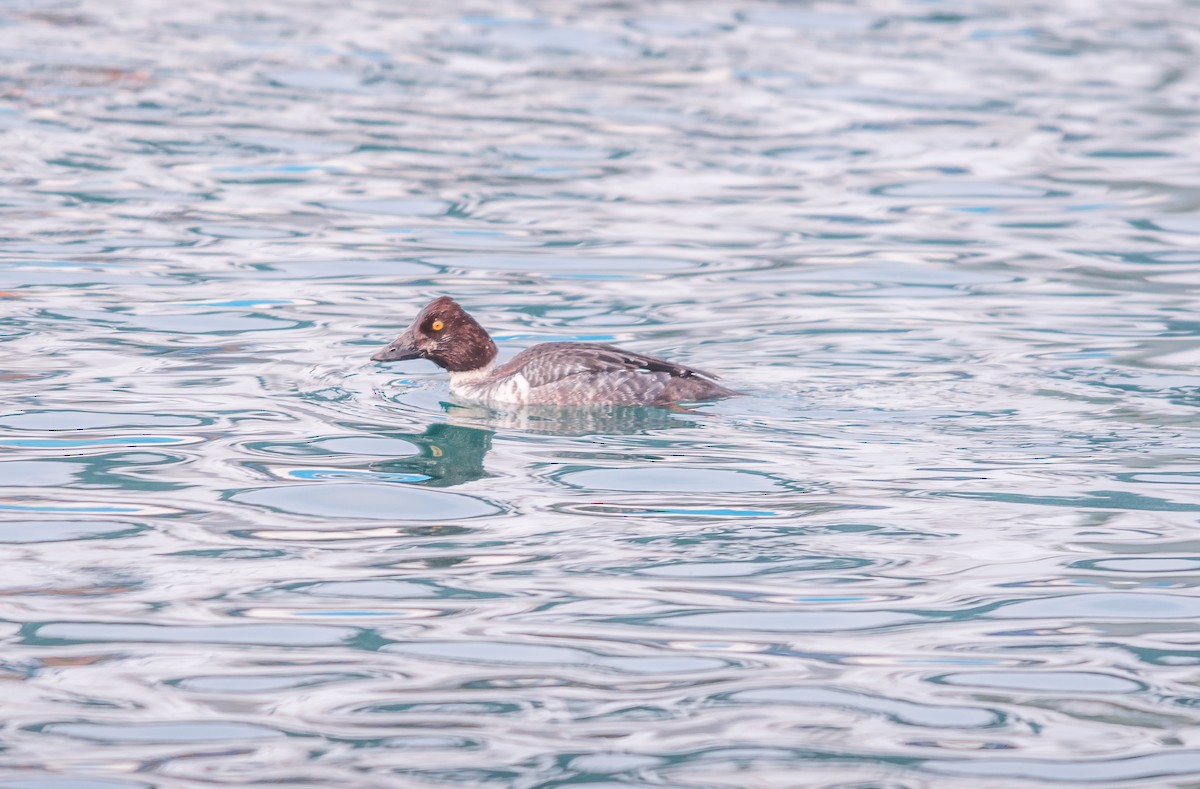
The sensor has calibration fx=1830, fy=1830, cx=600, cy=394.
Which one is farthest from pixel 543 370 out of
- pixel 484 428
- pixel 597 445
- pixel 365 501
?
pixel 365 501

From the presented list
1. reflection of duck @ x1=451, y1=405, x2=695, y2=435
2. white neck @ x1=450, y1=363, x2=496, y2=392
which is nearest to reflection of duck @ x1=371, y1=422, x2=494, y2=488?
reflection of duck @ x1=451, y1=405, x2=695, y2=435

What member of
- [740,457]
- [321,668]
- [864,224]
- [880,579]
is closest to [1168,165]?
[864,224]

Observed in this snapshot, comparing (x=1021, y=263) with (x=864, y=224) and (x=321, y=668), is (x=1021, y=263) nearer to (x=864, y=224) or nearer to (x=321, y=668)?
(x=864, y=224)

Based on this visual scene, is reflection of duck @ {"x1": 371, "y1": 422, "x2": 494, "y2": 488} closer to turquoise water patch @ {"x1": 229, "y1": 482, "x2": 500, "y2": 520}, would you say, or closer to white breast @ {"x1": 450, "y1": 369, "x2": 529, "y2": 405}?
turquoise water patch @ {"x1": 229, "y1": 482, "x2": 500, "y2": 520}

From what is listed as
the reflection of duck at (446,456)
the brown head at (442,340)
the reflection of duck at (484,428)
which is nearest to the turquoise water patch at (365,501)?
the reflection of duck at (446,456)

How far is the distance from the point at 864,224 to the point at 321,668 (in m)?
11.3

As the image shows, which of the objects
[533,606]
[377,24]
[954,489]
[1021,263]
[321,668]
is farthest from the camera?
[377,24]

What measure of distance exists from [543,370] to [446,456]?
1.23 metres

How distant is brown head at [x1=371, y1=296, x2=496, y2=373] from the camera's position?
11961 mm

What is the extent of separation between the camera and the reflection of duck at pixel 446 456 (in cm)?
1007

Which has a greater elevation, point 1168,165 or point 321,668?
point 1168,165

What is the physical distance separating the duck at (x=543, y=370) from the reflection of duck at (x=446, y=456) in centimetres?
52

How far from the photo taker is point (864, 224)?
17562 millimetres

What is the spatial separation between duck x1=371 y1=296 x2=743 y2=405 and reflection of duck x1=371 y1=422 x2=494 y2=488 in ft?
1.70
